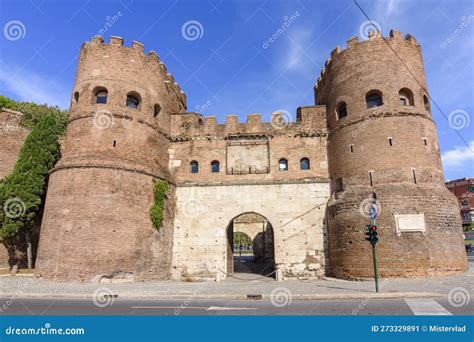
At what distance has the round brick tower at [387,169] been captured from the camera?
1447 centimetres

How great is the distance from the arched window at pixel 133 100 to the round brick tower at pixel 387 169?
11.6 m

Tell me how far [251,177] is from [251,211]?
6.82 feet

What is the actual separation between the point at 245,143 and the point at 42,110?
16209 mm

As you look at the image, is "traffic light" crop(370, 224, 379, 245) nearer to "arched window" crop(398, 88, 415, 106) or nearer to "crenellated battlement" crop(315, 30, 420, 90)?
"arched window" crop(398, 88, 415, 106)

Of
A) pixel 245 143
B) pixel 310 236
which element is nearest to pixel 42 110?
pixel 245 143

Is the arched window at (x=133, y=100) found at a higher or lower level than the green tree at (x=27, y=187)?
higher

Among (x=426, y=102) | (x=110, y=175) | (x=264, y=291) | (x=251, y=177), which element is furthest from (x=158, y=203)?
(x=426, y=102)

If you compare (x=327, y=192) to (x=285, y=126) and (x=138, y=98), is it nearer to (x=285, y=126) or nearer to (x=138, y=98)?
(x=285, y=126)

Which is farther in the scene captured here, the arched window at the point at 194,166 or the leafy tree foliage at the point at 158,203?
the arched window at the point at 194,166

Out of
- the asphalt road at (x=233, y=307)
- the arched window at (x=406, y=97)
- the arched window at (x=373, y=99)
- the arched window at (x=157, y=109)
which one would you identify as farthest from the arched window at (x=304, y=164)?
the asphalt road at (x=233, y=307)

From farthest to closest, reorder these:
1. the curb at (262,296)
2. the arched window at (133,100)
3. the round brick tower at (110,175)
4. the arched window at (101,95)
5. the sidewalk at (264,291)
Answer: the arched window at (133,100) → the arched window at (101,95) → the round brick tower at (110,175) → the sidewalk at (264,291) → the curb at (262,296)

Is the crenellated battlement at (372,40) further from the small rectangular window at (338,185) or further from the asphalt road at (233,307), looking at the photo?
the asphalt road at (233,307)

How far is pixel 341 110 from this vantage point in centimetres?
1869

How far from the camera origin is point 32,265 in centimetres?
1919
